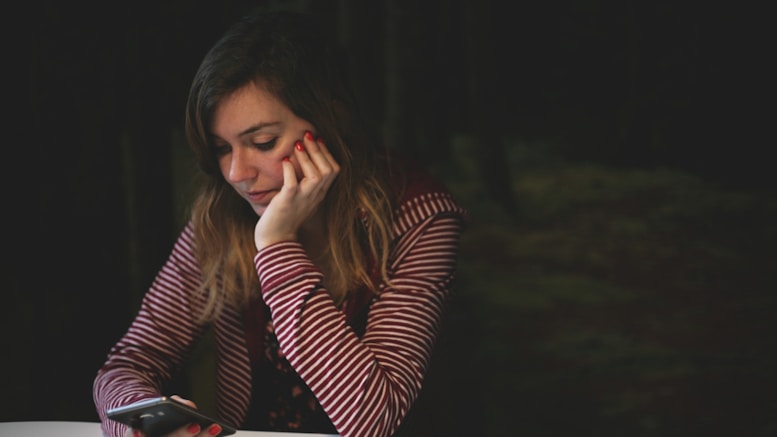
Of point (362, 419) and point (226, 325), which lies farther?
point (226, 325)

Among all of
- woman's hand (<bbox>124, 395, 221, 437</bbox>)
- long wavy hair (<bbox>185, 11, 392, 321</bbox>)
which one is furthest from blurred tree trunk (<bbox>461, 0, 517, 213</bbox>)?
woman's hand (<bbox>124, 395, 221, 437</bbox>)

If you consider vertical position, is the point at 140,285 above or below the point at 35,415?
above

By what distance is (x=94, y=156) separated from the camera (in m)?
1.86

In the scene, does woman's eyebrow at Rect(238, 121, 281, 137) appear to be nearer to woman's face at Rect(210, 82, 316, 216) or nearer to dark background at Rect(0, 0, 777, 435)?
woman's face at Rect(210, 82, 316, 216)

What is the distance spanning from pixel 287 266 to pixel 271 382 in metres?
0.37

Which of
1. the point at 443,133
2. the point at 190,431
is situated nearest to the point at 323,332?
the point at 190,431

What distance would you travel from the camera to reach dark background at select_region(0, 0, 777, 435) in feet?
5.88

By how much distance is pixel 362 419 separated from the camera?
1190mm

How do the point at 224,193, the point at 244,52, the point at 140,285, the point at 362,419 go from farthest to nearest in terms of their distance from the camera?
1. the point at 140,285
2. the point at 224,193
3. the point at 244,52
4. the point at 362,419

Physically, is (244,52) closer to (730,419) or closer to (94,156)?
(94,156)

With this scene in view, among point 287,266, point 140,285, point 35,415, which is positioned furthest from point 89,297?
point 287,266

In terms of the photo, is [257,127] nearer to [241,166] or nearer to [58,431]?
[241,166]

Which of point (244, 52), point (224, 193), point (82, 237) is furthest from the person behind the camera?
point (82, 237)

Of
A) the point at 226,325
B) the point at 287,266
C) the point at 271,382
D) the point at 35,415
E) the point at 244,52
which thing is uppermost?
the point at 244,52
